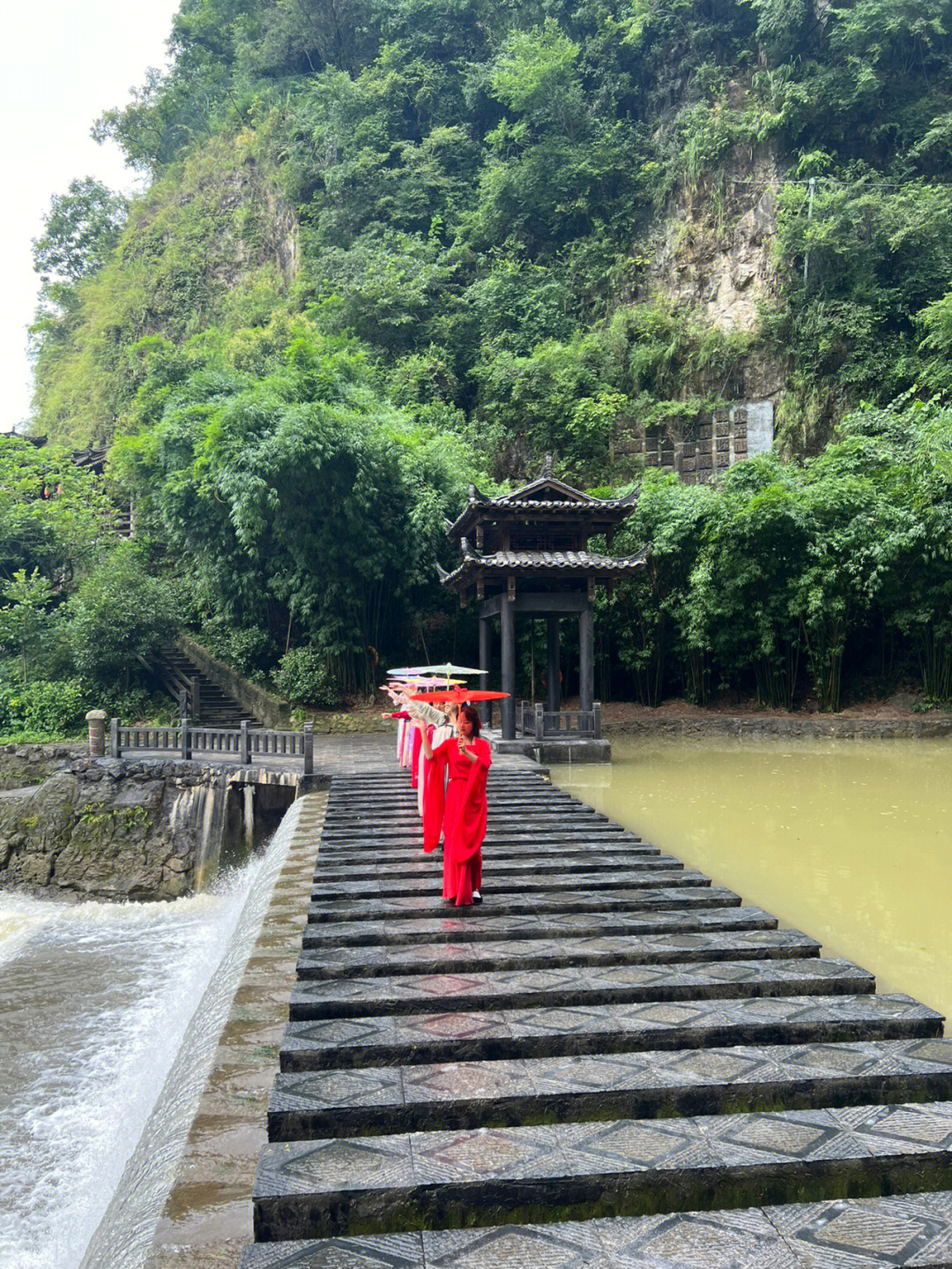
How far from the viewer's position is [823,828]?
30.1ft

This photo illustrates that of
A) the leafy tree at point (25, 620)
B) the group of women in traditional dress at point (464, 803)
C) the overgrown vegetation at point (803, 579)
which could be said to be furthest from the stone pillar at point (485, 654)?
the group of women in traditional dress at point (464, 803)

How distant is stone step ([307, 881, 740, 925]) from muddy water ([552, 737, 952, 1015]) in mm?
934

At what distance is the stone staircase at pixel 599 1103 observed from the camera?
251cm

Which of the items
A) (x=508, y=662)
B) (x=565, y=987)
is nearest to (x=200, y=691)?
(x=508, y=662)

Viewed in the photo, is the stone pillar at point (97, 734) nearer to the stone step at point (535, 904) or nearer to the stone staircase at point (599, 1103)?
the stone step at point (535, 904)

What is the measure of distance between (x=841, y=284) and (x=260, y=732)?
62.0ft

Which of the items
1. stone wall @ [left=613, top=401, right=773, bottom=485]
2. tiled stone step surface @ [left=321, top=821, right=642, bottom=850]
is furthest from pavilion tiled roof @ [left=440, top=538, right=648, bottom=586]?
stone wall @ [left=613, top=401, right=773, bottom=485]

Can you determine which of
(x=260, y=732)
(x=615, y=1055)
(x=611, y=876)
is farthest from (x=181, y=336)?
(x=615, y=1055)

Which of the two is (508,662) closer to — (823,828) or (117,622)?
(823,828)

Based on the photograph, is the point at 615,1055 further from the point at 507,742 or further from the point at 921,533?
the point at 921,533

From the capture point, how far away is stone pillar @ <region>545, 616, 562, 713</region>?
15344mm

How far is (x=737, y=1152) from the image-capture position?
9.12ft

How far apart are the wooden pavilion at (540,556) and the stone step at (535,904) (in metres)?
7.99

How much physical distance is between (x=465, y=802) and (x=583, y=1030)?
69.1 inches
